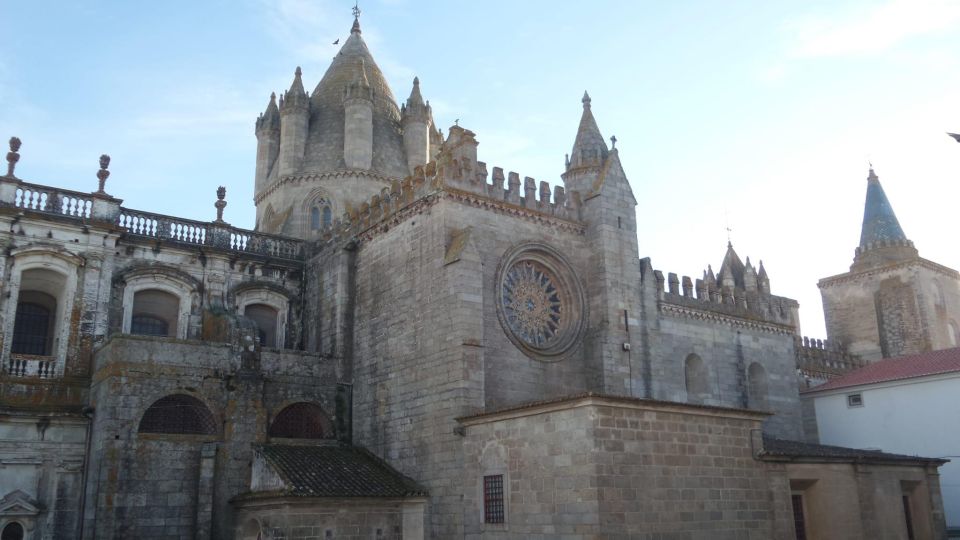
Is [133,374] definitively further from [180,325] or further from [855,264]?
[855,264]

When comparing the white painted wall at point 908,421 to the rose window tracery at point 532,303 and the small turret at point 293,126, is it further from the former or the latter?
the small turret at point 293,126

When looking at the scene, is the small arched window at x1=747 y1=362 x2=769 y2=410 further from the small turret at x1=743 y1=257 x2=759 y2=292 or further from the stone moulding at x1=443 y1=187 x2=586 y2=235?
the stone moulding at x1=443 y1=187 x2=586 y2=235

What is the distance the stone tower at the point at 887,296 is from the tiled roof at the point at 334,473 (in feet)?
97.7

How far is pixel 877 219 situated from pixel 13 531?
42.0 m

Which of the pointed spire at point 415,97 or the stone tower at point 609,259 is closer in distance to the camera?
the stone tower at point 609,259

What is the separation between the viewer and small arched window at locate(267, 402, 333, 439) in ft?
78.4

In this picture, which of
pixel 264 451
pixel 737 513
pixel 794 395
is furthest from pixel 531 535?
pixel 794 395

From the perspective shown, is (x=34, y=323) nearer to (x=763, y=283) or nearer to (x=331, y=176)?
(x=331, y=176)

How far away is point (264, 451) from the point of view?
2198cm

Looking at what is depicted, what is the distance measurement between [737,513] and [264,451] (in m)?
12.2

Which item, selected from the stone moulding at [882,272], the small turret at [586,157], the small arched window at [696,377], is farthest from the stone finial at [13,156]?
the stone moulding at [882,272]

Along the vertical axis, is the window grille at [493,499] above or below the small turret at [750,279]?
below

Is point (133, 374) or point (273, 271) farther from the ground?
point (273, 271)

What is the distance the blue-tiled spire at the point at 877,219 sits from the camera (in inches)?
1721
